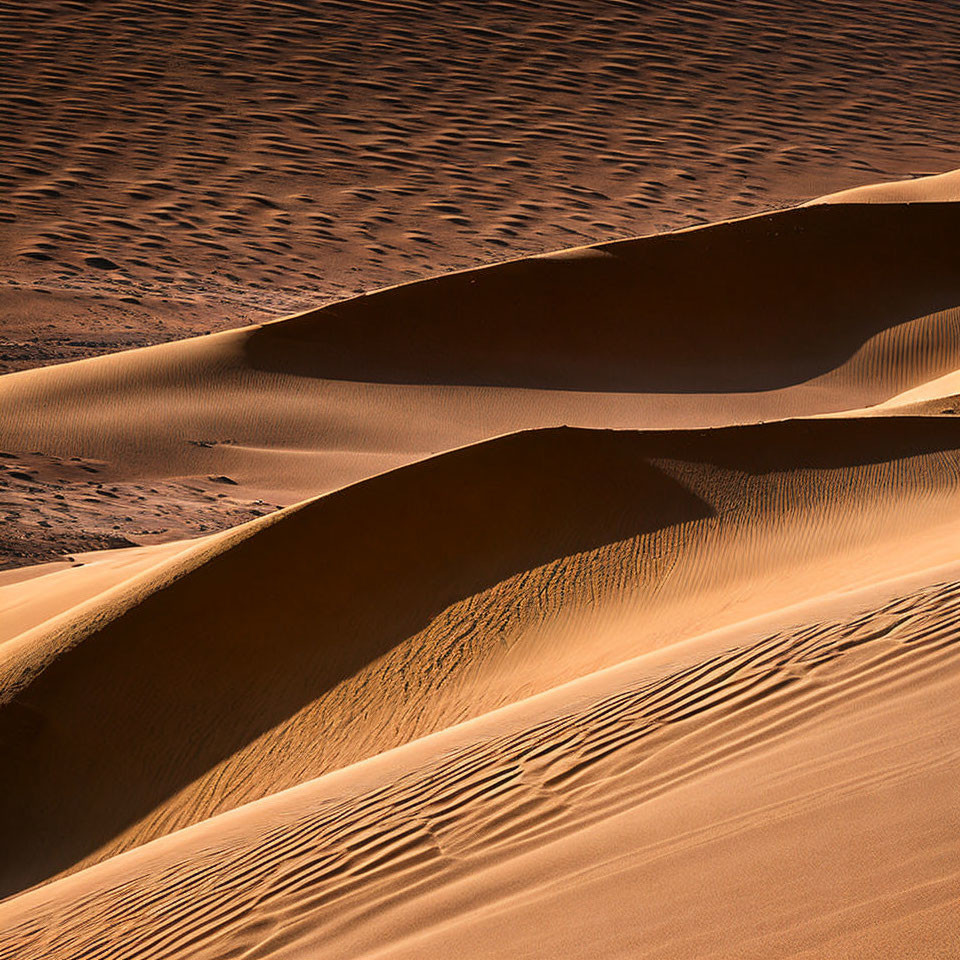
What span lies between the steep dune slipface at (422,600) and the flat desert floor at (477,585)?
3cm

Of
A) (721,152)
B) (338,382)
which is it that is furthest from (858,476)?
(721,152)

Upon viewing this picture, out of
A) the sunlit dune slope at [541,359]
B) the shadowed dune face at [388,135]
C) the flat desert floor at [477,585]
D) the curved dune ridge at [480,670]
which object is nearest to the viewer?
the curved dune ridge at [480,670]

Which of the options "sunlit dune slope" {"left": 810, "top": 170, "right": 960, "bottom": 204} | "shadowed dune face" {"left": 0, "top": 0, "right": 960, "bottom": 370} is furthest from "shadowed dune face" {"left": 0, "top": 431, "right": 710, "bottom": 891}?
"sunlit dune slope" {"left": 810, "top": 170, "right": 960, "bottom": 204}

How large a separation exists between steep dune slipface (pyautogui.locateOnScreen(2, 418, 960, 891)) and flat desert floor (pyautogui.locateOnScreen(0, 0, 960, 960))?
0.03 m

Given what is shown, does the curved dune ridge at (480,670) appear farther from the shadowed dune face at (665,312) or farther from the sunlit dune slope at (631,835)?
the shadowed dune face at (665,312)

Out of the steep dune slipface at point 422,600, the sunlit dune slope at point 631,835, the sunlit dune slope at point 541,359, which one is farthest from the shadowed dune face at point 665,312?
the sunlit dune slope at point 631,835

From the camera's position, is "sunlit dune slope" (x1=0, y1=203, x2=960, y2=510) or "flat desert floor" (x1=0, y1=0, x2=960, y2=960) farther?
"sunlit dune slope" (x1=0, y1=203, x2=960, y2=510)

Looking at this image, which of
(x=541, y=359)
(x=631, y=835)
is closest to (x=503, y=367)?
(x=541, y=359)

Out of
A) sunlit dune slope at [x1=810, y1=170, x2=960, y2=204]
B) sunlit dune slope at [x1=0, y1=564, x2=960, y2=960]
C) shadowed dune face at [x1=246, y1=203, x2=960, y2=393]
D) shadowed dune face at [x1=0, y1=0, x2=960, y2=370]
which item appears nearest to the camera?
sunlit dune slope at [x1=0, y1=564, x2=960, y2=960]

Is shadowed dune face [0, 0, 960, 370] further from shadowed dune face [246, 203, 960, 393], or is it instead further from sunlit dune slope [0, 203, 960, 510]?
shadowed dune face [246, 203, 960, 393]

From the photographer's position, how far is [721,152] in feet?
91.0

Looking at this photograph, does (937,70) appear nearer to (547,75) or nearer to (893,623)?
(547,75)

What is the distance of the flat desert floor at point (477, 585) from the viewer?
3.43 m

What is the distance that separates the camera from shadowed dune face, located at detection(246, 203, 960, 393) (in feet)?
47.5
